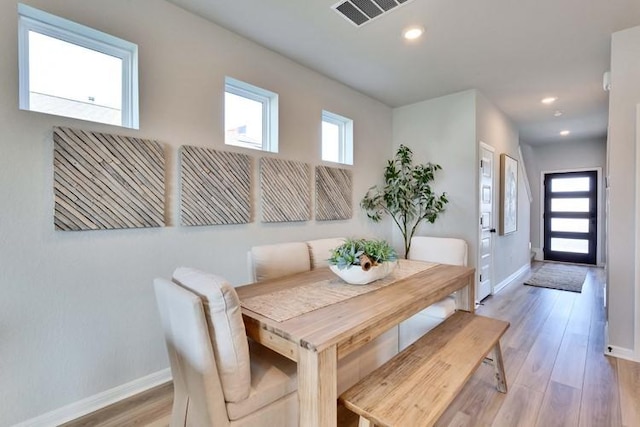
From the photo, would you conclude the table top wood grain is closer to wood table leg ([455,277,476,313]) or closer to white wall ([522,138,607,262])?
wood table leg ([455,277,476,313])

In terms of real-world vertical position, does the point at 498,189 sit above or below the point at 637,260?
above

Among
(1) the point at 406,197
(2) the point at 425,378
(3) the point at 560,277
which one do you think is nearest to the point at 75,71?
(2) the point at 425,378

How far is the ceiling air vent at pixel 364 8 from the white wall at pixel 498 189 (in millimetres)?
2099

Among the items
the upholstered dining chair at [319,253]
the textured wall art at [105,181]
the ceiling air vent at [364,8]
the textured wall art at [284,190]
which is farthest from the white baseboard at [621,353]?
the textured wall art at [105,181]

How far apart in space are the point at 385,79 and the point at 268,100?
139 cm

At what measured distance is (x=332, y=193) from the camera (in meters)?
3.41

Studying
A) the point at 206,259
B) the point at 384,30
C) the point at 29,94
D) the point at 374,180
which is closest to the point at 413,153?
the point at 374,180

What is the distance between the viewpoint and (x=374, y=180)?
13.3 ft

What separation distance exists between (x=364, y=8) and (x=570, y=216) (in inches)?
272

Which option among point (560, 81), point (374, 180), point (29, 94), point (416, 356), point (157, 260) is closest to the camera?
point (416, 356)

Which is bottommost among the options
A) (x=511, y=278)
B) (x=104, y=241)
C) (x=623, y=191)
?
(x=511, y=278)

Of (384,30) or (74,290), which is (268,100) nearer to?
(384,30)

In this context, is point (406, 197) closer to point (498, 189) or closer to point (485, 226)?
point (485, 226)

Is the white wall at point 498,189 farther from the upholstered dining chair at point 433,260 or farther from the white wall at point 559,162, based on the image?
the white wall at point 559,162
